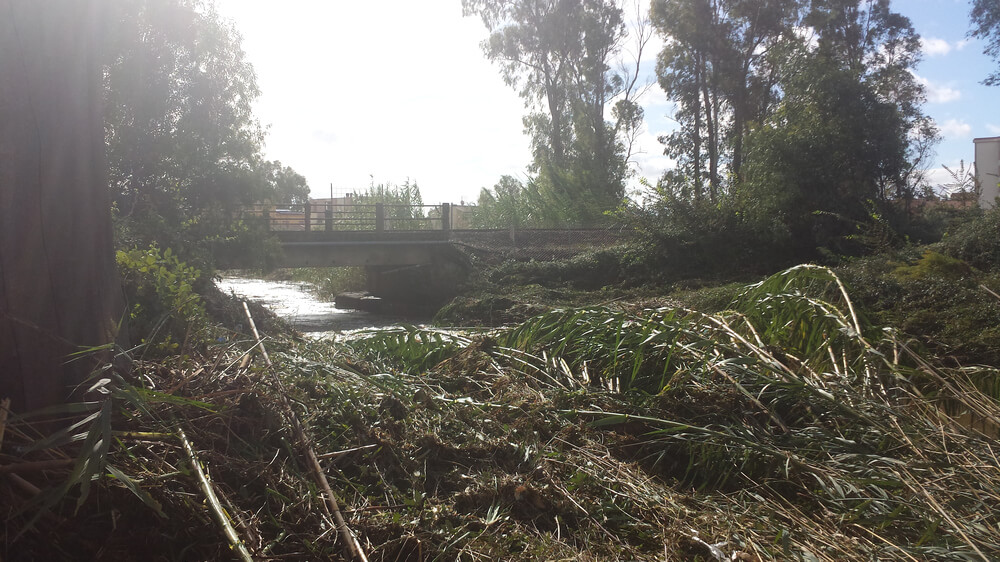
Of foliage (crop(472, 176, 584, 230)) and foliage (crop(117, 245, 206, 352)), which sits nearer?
foliage (crop(117, 245, 206, 352))

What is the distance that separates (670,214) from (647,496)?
14867 millimetres

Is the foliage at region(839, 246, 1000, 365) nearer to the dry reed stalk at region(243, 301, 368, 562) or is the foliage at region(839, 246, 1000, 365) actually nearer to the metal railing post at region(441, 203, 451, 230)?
the dry reed stalk at region(243, 301, 368, 562)

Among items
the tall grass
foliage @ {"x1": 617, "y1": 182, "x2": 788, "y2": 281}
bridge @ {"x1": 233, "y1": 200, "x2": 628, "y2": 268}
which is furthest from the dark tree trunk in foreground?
bridge @ {"x1": 233, "y1": 200, "x2": 628, "y2": 268}

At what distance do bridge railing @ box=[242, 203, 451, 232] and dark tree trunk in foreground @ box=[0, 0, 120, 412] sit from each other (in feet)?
49.8

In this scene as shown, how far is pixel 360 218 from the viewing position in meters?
20.0

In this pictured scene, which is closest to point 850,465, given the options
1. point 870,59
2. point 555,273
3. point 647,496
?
point 647,496

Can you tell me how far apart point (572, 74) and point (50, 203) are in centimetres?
3205

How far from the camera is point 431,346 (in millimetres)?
4078

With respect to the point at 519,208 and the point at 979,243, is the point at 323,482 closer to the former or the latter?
the point at 979,243

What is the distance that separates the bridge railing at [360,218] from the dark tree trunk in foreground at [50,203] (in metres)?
15.2

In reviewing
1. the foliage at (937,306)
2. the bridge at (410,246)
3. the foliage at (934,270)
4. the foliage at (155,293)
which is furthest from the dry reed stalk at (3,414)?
the bridge at (410,246)

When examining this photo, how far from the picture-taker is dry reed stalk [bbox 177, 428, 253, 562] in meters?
1.57

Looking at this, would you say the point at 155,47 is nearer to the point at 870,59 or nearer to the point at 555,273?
the point at 555,273

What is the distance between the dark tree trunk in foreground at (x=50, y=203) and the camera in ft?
6.07
